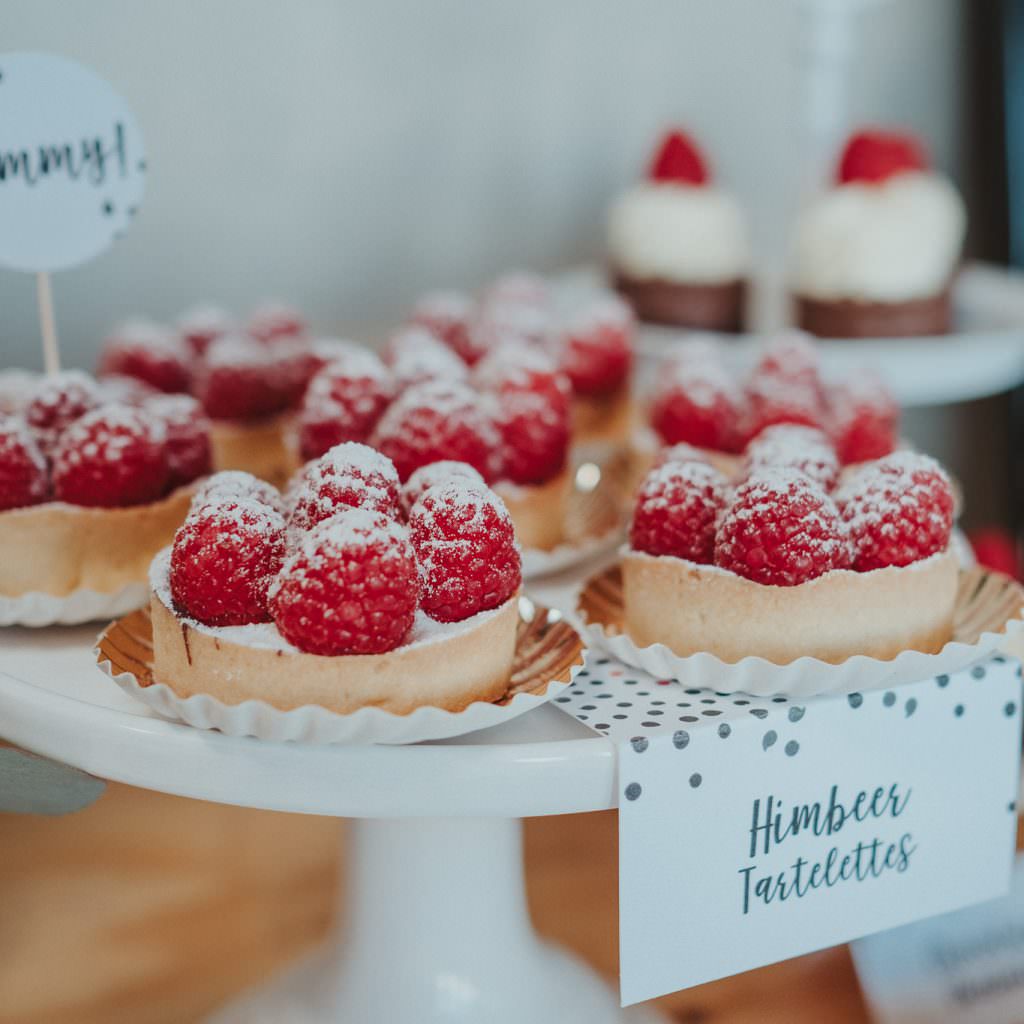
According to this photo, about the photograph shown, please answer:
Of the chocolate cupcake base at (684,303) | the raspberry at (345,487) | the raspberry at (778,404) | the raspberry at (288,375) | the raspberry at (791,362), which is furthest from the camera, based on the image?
the chocolate cupcake base at (684,303)

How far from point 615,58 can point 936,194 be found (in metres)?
0.76

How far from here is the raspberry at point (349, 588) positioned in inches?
35.7

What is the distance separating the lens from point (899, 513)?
3.50 feet

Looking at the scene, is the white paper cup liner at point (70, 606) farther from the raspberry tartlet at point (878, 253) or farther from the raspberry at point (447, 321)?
the raspberry tartlet at point (878, 253)

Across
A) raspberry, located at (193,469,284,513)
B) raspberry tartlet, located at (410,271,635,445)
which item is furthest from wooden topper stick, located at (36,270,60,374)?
raspberry tartlet, located at (410,271,635,445)

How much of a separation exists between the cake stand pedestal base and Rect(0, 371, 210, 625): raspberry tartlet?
0.36 m

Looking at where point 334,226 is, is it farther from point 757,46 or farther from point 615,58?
point 757,46

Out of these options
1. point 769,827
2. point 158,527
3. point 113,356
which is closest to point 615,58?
point 113,356

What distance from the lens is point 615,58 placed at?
8.57 ft

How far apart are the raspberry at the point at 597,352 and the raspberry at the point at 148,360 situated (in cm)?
50

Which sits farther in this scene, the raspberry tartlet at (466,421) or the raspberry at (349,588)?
the raspberry tartlet at (466,421)

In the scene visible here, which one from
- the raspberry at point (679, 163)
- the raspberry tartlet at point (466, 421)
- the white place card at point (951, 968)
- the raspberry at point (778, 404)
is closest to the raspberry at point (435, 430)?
the raspberry tartlet at point (466, 421)

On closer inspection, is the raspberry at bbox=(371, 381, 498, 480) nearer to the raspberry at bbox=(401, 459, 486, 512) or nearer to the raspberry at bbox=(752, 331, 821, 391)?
the raspberry at bbox=(401, 459, 486, 512)

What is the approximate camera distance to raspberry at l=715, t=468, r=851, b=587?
1.03 m
